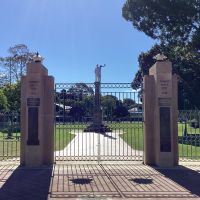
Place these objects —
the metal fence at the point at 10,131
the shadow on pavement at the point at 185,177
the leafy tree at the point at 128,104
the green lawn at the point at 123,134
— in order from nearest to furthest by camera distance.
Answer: the shadow on pavement at the point at 185,177
the metal fence at the point at 10,131
the leafy tree at the point at 128,104
the green lawn at the point at 123,134

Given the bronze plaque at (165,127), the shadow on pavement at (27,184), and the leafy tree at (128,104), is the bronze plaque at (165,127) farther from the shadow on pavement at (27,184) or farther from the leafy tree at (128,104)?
the shadow on pavement at (27,184)

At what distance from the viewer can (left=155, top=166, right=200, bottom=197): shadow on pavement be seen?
9492 mm

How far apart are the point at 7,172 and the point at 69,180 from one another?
2141 millimetres

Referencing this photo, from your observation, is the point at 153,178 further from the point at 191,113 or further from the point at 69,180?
the point at 191,113

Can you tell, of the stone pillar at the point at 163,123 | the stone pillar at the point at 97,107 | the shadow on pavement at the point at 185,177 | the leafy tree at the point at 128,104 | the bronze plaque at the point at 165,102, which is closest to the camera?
the shadow on pavement at the point at 185,177

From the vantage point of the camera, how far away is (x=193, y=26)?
2258cm

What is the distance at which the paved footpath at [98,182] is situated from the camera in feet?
28.3

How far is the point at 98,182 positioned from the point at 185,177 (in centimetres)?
241

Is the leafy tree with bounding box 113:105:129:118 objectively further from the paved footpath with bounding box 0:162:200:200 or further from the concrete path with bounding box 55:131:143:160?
the paved footpath with bounding box 0:162:200:200

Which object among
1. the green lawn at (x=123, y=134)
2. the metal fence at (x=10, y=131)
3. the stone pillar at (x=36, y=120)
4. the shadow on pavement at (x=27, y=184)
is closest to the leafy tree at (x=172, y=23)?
the green lawn at (x=123, y=134)

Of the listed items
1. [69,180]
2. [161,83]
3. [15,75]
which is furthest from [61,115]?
[15,75]

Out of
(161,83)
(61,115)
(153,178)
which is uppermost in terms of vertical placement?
(161,83)

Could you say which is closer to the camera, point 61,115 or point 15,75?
point 61,115

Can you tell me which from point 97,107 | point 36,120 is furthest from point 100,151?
point 36,120
